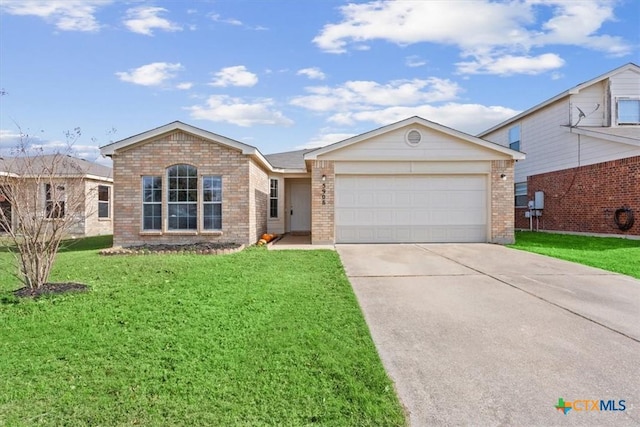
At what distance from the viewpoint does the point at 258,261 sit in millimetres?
9086

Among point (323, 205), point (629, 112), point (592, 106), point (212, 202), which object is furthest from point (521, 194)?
point (212, 202)

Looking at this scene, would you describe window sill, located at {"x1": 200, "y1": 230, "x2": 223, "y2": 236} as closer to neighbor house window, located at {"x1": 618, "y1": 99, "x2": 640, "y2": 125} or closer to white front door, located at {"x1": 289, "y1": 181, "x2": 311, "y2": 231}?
white front door, located at {"x1": 289, "y1": 181, "x2": 311, "y2": 231}

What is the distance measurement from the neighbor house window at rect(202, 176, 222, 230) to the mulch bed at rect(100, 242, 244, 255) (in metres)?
0.67

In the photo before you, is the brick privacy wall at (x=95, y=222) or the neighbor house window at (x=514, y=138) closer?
the brick privacy wall at (x=95, y=222)

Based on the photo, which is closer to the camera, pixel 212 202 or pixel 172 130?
pixel 172 130

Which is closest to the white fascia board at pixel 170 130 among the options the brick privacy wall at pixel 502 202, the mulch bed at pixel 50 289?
the mulch bed at pixel 50 289

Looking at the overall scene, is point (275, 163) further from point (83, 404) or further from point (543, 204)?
point (83, 404)

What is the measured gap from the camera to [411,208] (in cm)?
1299

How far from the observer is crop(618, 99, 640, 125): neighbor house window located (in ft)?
52.5

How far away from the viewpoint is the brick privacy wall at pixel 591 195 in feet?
42.8

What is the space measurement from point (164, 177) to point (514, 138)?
17.7 m

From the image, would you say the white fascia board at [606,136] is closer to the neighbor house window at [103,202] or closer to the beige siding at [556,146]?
the beige siding at [556,146]

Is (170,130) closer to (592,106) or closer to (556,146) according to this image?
(556,146)

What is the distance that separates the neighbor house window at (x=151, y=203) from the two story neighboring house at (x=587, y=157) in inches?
616
